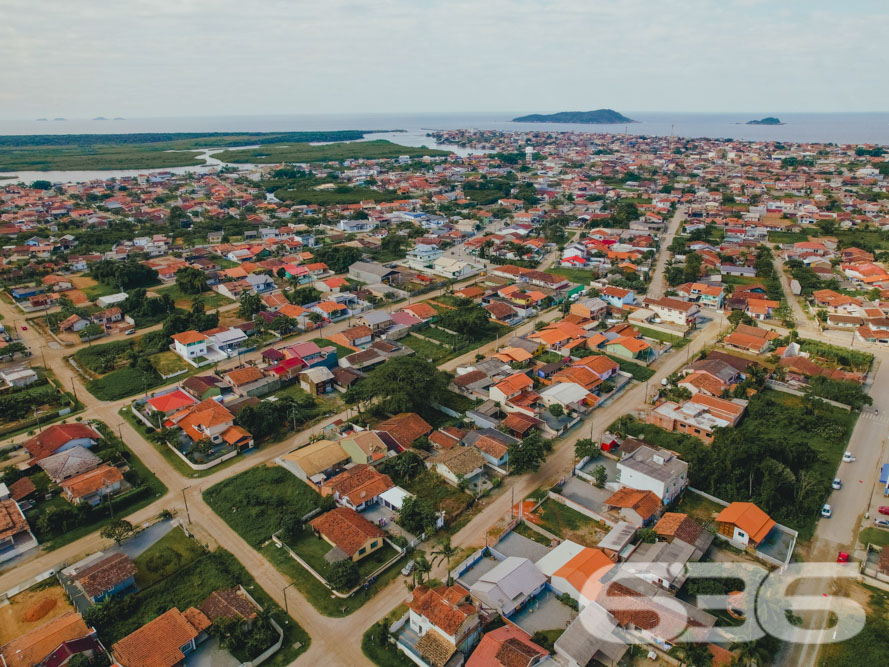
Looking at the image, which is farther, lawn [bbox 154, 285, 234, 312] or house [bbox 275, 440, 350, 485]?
lawn [bbox 154, 285, 234, 312]

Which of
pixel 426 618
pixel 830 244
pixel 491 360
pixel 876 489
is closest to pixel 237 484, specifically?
pixel 426 618

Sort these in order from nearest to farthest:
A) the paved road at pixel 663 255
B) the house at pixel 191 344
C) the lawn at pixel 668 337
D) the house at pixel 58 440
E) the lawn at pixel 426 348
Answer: the house at pixel 58 440, the house at pixel 191 344, the lawn at pixel 426 348, the lawn at pixel 668 337, the paved road at pixel 663 255

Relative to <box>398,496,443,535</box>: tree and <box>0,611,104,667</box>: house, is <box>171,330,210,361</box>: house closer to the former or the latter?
<box>0,611,104,667</box>: house

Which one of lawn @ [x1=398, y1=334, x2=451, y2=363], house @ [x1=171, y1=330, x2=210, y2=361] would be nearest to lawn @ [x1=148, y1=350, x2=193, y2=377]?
house @ [x1=171, y1=330, x2=210, y2=361]

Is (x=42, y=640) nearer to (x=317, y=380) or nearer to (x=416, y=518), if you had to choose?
(x=416, y=518)

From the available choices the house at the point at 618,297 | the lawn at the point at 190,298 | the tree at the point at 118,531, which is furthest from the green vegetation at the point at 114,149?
the tree at the point at 118,531

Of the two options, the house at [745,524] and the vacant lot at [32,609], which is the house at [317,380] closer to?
the vacant lot at [32,609]

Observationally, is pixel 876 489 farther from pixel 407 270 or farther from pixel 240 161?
pixel 240 161
